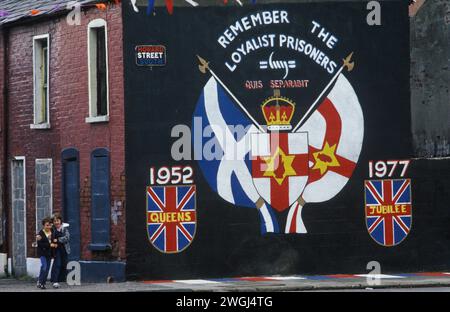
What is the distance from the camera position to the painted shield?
27.6m

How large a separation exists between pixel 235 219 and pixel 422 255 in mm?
4606

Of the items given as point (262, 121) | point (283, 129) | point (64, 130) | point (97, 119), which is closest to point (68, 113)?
point (64, 130)

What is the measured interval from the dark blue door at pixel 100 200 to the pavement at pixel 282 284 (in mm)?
1243

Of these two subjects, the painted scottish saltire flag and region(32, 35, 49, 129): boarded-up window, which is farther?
region(32, 35, 49, 129): boarded-up window

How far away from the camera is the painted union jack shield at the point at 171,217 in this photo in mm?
27031

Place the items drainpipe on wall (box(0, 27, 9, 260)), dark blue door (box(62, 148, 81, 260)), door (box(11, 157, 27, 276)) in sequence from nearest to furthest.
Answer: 1. dark blue door (box(62, 148, 81, 260))
2. door (box(11, 157, 27, 276))
3. drainpipe on wall (box(0, 27, 9, 260))

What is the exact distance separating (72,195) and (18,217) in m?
3.38

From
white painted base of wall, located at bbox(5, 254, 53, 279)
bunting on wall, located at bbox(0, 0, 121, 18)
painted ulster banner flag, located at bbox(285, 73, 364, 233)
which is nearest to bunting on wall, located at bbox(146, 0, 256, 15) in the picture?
bunting on wall, located at bbox(0, 0, 121, 18)

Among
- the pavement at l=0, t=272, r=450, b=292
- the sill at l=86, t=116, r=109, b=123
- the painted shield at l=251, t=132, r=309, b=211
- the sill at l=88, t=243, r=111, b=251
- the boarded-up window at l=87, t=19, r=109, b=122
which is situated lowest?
the pavement at l=0, t=272, r=450, b=292

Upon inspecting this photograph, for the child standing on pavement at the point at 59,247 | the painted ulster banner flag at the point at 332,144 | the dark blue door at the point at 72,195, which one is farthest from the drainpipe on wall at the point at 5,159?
the painted ulster banner flag at the point at 332,144

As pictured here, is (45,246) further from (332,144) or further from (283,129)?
(332,144)

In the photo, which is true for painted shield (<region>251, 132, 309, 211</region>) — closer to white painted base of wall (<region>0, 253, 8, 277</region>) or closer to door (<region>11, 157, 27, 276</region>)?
door (<region>11, 157, 27, 276</region>)

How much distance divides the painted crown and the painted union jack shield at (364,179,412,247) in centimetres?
242
